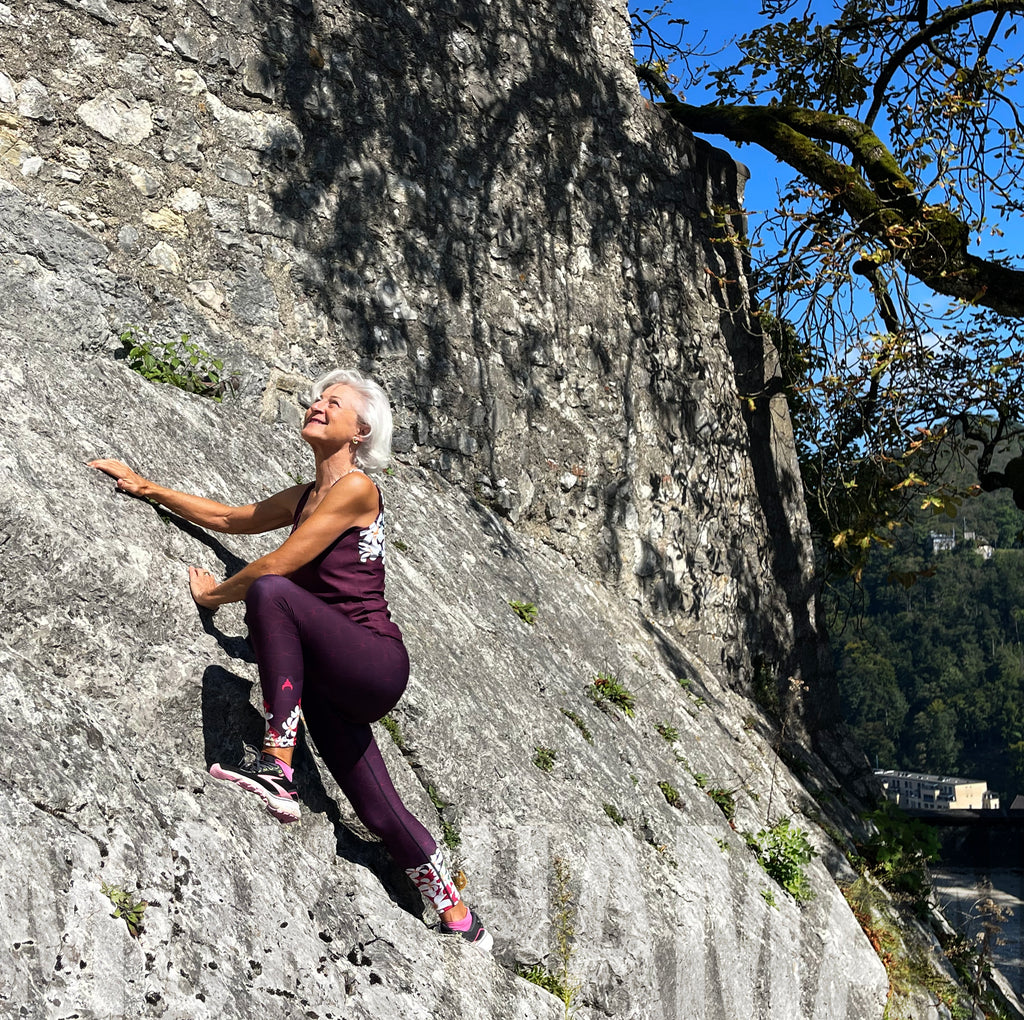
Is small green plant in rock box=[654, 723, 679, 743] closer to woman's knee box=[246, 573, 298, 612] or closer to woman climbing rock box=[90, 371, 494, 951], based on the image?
woman climbing rock box=[90, 371, 494, 951]

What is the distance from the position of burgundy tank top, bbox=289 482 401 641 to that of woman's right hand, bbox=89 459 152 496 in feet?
2.13

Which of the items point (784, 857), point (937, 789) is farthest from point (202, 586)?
point (937, 789)

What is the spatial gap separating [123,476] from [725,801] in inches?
137

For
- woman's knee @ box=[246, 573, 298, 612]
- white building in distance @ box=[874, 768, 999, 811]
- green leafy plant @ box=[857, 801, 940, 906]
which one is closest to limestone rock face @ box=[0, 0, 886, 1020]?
woman's knee @ box=[246, 573, 298, 612]

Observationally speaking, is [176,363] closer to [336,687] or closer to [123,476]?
[123,476]

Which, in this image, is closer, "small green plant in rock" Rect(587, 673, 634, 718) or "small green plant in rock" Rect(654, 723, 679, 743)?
"small green plant in rock" Rect(587, 673, 634, 718)

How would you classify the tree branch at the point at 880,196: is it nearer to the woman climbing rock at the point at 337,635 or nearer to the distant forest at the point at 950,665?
the woman climbing rock at the point at 337,635

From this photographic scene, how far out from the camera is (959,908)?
8.00 meters

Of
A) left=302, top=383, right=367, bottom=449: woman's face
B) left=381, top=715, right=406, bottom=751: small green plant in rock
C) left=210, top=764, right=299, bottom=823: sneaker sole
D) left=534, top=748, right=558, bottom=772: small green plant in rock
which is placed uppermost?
left=302, top=383, right=367, bottom=449: woman's face

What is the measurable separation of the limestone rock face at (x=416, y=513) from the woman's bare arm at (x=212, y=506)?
0.08 meters

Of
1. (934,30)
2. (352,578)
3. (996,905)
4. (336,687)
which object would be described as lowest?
(996,905)

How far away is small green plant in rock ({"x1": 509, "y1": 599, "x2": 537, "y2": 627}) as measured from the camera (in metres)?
4.96

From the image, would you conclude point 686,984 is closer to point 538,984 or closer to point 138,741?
point 538,984

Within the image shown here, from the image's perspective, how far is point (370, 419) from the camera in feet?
A: 10.1
